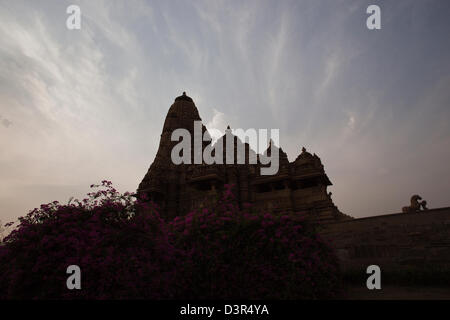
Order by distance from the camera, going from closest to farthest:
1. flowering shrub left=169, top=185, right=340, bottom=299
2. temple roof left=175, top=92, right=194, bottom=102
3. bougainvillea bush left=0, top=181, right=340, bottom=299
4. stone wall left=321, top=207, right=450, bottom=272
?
bougainvillea bush left=0, top=181, right=340, bottom=299 < flowering shrub left=169, top=185, right=340, bottom=299 < stone wall left=321, top=207, right=450, bottom=272 < temple roof left=175, top=92, right=194, bottom=102

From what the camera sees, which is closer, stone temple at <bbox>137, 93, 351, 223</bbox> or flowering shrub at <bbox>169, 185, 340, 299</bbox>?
flowering shrub at <bbox>169, 185, 340, 299</bbox>

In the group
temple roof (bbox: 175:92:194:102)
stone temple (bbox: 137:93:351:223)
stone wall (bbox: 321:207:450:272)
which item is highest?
temple roof (bbox: 175:92:194:102)

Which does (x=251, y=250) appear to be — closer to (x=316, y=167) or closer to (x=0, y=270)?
(x=0, y=270)

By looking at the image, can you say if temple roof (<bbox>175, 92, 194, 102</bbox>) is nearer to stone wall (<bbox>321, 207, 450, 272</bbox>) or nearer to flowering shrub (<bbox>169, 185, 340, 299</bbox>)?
stone wall (<bbox>321, 207, 450, 272</bbox>)

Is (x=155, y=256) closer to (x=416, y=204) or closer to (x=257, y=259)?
(x=257, y=259)

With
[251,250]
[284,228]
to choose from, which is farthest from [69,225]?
[284,228]

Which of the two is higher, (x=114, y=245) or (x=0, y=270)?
(x=114, y=245)

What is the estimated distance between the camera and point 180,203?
24109 millimetres

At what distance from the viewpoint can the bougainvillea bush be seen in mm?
5070

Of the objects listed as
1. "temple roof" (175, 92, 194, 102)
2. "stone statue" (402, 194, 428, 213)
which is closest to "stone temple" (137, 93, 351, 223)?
"stone statue" (402, 194, 428, 213)

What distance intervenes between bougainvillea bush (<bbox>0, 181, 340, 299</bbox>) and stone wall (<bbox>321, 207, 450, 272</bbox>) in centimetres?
419

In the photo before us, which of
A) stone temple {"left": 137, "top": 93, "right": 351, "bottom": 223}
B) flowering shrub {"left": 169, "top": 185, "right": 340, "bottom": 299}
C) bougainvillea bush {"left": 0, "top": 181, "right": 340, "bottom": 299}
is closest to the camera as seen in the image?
bougainvillea bush {"left": 0, "top": 181, "right": 340, "bottom": 299}

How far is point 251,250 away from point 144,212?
2.86 m
